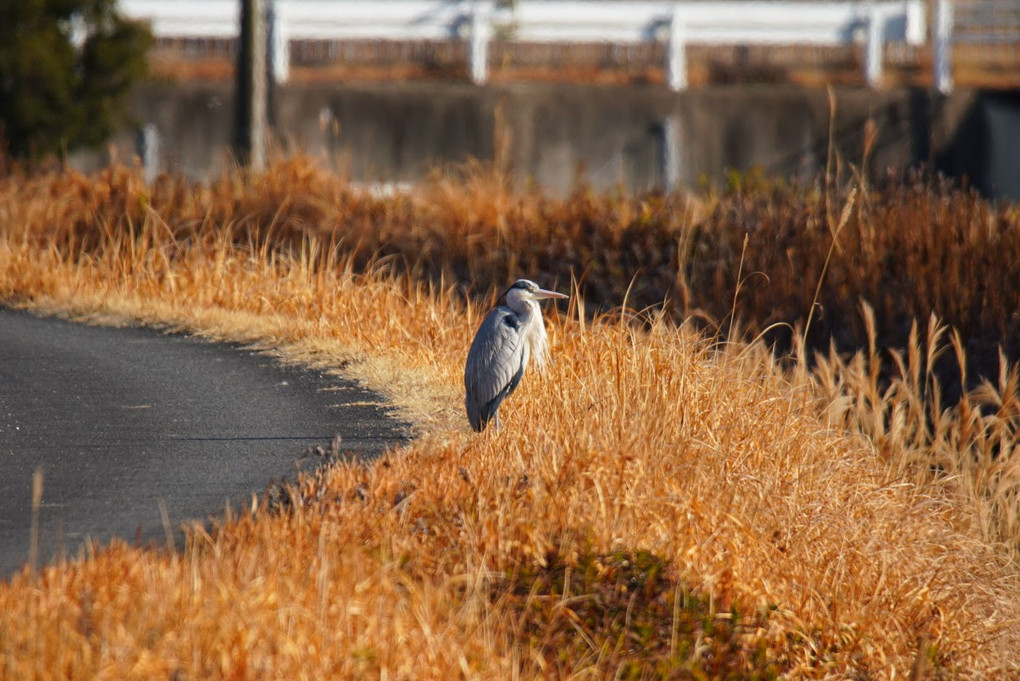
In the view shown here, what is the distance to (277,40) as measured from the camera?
1622cm

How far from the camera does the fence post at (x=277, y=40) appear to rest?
16156mm

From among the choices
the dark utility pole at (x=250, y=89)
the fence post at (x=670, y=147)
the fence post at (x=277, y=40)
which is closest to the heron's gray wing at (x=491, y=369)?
the dark utility pole at (x=250, y=89)

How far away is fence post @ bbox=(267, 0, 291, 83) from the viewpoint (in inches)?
636

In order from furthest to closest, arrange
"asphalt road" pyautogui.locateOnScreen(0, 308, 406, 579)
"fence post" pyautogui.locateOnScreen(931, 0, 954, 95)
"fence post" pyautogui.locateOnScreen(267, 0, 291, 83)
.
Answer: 1. "fence post" pyautogui.locateOnScreen(931, 0, 954, 95)
2. "fence post" pyautogui.locateOnScreen(267, 0, 291, 83)
3. "asphalt road" pyautogui.locateOnScreen(0, 308, 406, 579)

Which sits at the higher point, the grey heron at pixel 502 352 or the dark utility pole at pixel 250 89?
the dark utility pole at pixel 250 89

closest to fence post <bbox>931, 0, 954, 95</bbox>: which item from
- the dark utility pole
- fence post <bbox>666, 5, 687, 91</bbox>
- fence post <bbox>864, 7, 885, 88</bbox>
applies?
fence post <bbox>864, 7, 885, 88</bbox>

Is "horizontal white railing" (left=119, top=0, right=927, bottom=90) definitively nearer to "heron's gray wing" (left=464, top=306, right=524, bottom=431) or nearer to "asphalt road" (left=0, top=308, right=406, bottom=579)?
"asphalt road" (left=0, top=308, right=406, bottom=579)

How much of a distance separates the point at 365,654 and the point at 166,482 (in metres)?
1.80

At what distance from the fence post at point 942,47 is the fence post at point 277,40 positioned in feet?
29.6

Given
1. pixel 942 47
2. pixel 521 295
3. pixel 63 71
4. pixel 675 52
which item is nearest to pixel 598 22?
pixel 675 52

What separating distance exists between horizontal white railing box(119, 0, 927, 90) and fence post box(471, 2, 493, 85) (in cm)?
1

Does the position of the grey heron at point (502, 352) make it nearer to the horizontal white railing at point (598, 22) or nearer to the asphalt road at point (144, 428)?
the asphalt road at point (144, 428)

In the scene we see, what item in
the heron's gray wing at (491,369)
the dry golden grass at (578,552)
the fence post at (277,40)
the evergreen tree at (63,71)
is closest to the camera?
the dry golden grass at (578,552)

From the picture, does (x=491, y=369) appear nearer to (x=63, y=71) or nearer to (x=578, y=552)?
(x=578, y=552)
